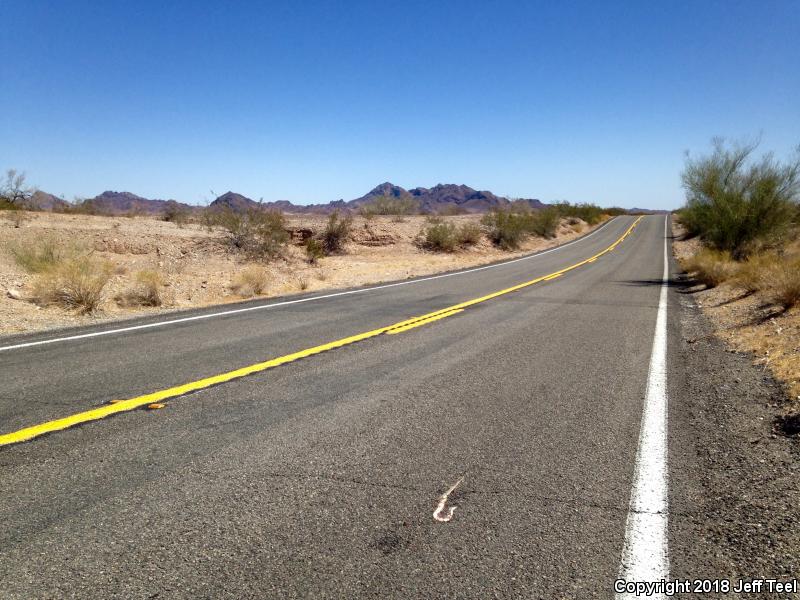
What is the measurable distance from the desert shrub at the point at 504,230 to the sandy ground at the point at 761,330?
24466mm

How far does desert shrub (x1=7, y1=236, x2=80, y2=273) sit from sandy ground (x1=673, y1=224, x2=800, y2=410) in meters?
14.2

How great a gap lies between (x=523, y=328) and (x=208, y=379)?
5.10m

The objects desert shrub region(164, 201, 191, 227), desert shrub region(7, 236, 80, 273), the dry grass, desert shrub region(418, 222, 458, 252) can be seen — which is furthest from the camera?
desert shrub region(164, 201, 191, 227)

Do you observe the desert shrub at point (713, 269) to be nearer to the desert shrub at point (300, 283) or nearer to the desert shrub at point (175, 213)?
the desert shrub at point (300, 283)

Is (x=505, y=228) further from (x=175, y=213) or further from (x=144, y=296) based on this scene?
(x=144, y=296)

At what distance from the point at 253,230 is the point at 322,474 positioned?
2035cm

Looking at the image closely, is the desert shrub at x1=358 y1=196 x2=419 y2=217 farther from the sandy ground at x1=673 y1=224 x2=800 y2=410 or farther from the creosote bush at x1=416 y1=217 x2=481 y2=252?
the sandy ground at x1=673 y1=224 x2=800 y2=410

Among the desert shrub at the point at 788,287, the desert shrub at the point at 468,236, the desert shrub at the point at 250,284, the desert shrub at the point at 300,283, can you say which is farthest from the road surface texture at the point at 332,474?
the desert shrub at the point at 468,236

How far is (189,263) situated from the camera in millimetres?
19703

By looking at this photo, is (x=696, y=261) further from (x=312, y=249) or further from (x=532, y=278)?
(x=312, y=249)

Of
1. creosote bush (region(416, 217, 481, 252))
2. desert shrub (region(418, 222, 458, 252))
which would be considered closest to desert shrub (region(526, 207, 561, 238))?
creosote bush (region(416, 217, 481, 252))

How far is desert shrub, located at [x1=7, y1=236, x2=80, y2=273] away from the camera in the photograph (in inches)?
526

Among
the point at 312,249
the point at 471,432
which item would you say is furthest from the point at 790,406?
the point at 312,249

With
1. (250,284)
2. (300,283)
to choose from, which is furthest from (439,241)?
(250,284)
